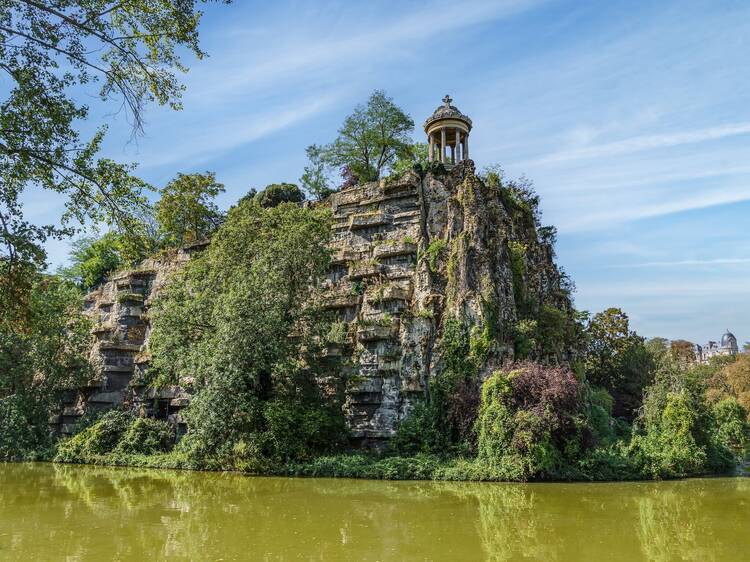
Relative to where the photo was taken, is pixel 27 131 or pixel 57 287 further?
pixel 57 287

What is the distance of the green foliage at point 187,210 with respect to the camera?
3319 cm

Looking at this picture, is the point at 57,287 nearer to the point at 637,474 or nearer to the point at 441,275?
the point at 441,275

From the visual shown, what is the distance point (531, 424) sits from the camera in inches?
650

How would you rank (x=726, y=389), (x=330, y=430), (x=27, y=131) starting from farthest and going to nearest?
1. (x=726, y=389)
2. (x=330, y=430)
3. (x=27, y=131)

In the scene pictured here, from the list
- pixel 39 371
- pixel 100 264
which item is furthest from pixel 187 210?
pixel 39 371

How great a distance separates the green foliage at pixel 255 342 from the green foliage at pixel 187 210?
11717mm

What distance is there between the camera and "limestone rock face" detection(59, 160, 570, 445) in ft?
67.5

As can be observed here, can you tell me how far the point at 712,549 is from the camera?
9508mm

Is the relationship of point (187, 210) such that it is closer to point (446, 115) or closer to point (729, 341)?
point (446, 115)

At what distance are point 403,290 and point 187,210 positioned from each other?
17.0 metres

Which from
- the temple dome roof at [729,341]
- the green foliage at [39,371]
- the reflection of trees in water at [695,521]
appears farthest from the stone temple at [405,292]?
the temple dome roof at [729,341]

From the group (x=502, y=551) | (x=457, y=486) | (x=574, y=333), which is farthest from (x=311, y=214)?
(x=502, y=551)

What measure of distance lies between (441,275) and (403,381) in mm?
4294

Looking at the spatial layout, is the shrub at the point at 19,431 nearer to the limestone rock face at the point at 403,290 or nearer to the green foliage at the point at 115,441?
the limestone rock face at the point at 403,290
